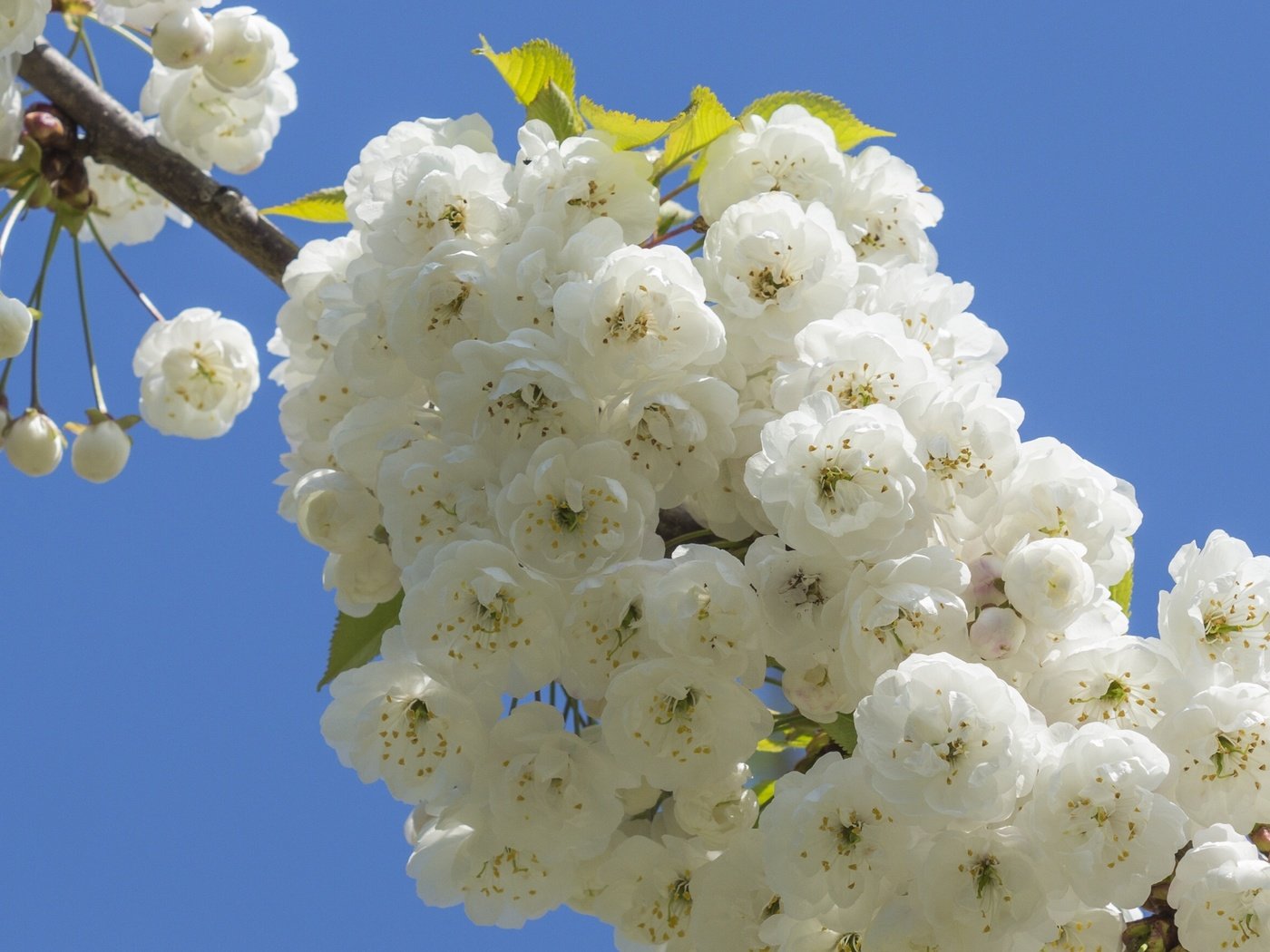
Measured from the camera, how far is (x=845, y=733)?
64.0 inches

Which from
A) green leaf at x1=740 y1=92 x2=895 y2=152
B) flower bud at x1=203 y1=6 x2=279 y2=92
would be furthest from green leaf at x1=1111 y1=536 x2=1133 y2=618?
flower bud at x1=203 y1=6 x2=279 y2=92

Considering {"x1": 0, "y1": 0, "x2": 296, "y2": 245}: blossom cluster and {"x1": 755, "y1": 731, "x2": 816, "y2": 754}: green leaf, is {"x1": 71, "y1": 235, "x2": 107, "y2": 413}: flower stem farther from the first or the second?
{"x1": 755, "y1": 731, "x2": 816, "y2": 754}: green leaf

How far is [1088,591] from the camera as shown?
147cm

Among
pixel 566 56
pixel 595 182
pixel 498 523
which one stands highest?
pixel 566 56

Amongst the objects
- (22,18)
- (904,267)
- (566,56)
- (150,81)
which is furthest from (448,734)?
(150,81)

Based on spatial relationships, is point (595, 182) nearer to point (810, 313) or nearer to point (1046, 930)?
point (810, 313)

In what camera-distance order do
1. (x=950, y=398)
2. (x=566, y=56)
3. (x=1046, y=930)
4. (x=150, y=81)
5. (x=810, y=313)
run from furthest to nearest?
(x=150, y=81)
(x=566, y=56)
(x=810, y=313)
(x=950, y=398)
(x=1046, y=930)

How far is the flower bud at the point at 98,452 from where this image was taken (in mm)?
2676

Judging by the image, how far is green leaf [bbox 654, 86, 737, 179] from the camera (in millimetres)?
1890

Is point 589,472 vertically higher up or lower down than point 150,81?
lower down

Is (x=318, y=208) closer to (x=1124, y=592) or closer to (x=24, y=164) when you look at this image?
(x=24, y=164)

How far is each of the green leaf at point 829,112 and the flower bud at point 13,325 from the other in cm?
123

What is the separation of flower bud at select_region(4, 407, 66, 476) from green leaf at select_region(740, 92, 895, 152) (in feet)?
4.71

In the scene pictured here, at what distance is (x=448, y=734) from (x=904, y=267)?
0.80 m
